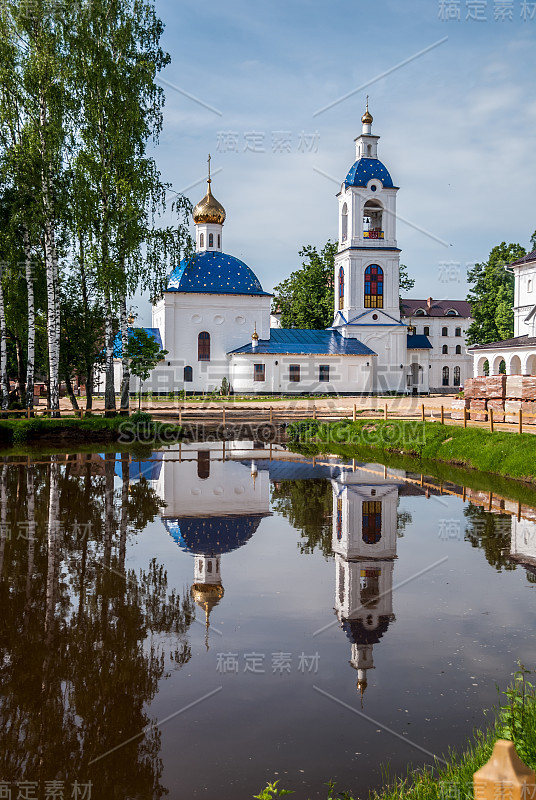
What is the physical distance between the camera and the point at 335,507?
13711mm

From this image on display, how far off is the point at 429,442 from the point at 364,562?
13.2 meters

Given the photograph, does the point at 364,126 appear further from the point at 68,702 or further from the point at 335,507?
the point at 68,702

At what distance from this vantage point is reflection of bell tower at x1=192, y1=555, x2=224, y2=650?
312 inches

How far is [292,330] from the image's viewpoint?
52.3 m

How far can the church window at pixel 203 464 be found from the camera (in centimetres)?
1811

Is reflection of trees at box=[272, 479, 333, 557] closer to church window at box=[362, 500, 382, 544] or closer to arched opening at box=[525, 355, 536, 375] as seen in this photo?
church window at box=[362, 500, 382, 544]

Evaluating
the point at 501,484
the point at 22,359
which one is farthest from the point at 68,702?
the point at 22,359

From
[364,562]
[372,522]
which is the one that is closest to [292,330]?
[372,522]

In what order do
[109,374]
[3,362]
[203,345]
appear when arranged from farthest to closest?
1. [203,345]
2. [109,374]
3. [3,362]

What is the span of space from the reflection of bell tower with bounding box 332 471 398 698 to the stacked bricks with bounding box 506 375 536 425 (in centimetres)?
933

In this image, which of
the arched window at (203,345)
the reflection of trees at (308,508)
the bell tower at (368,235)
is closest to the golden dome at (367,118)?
the bell tower at (368,235)

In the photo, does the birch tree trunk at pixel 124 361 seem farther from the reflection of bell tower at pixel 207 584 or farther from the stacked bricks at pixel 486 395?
the reflection of bell tower at pixel 207 584

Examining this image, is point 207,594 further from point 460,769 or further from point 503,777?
point 503,777

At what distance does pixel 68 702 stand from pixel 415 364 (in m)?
58.2
